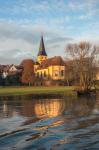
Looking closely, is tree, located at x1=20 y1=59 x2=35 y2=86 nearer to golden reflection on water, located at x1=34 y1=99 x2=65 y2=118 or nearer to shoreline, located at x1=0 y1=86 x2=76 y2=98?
shoreline, located at x1=0 y1=86 x2=76 y2=98

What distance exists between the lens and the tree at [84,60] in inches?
2918

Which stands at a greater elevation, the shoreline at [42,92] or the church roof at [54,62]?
the church roof at [54,62]

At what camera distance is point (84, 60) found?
2972 inches

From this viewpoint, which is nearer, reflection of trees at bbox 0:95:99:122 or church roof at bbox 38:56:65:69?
reflection of trees at bbox 0:95:99:122

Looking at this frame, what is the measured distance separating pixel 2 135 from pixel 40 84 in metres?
114

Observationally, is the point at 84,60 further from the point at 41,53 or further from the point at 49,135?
the point at 41,53

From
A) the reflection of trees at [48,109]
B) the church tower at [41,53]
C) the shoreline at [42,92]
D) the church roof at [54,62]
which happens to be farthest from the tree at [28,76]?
the reflection of trees at [48,109]

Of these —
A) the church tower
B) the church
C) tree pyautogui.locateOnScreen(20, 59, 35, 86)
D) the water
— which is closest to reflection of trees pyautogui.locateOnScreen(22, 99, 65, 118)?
the water

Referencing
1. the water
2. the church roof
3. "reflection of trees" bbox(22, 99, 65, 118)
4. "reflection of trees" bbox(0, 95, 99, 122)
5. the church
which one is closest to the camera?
the water

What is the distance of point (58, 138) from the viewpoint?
16938mm

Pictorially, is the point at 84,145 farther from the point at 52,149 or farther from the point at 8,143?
the point at 8,143

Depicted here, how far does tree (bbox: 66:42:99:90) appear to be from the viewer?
74.1m

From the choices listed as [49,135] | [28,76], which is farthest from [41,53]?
[49,135]

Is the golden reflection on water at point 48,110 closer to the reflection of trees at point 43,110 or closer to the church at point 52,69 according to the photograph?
the reflection of trees at point 43,110
